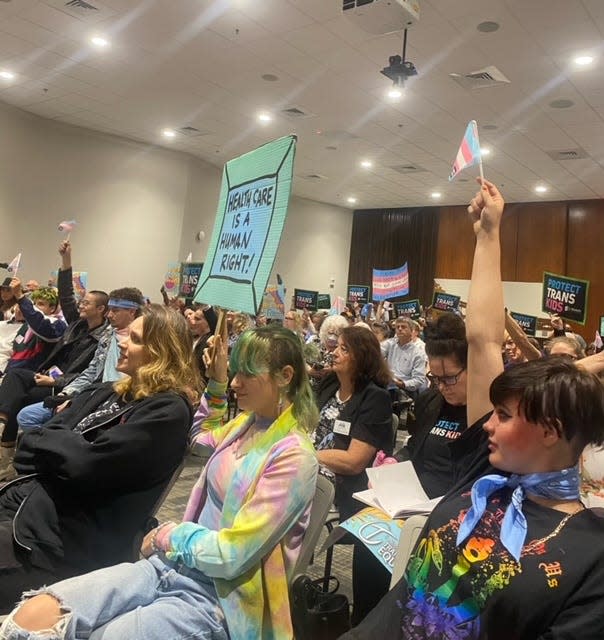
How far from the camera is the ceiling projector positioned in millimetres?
4491

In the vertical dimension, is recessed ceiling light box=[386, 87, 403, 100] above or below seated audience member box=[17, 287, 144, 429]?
above

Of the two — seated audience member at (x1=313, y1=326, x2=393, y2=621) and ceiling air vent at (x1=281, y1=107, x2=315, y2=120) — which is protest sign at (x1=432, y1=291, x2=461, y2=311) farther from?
seated audience member at (x1=313, y1=326, x2=393, y2=621)

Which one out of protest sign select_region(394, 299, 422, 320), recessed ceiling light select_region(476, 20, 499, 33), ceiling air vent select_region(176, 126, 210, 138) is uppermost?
ceiling air vent select_region(176, 126, 210, 138)

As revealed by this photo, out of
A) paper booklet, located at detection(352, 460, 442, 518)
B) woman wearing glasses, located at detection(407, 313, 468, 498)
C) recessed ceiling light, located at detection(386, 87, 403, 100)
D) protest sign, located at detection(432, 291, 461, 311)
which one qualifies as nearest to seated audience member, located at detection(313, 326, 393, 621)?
woman wearing glasses, located at detection(407, 313, 468, 498)

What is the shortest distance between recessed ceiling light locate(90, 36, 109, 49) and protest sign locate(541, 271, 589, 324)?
581cm

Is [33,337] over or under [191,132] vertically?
under

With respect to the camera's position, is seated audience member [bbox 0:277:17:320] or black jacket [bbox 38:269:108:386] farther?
seated audience member [bbox 0:277:17:320]

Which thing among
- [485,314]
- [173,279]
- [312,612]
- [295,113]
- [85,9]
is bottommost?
[312,612]

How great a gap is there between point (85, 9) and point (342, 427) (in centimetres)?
555

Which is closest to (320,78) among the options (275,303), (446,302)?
(275,303)

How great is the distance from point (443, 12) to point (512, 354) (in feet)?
11.0

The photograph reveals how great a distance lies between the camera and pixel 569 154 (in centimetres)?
934

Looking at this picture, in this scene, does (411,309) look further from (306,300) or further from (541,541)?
(541,541)

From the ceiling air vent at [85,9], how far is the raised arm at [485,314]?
5.79 m
